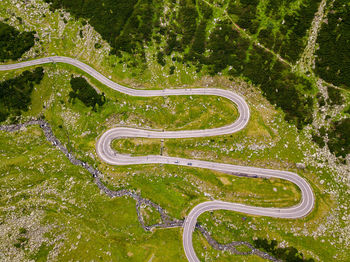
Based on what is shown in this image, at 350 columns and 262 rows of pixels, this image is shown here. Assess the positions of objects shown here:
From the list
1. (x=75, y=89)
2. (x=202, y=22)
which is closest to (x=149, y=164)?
(x=75, y=89)

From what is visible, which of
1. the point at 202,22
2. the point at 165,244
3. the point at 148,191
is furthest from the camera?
the point at 202,22

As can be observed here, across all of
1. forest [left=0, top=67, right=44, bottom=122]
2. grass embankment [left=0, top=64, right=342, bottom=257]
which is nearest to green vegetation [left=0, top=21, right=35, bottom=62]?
forest [left=0, top=67, right=44, bottom=122]

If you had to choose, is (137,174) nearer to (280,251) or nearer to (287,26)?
(280,251)

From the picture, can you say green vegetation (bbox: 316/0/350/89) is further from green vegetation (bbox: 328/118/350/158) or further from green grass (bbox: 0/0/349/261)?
green grass (bbox: 0/0/349/261)

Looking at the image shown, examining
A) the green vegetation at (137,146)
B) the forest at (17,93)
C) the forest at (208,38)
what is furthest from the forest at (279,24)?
the forest at (17,93)

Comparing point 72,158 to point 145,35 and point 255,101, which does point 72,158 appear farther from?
point 255,101
